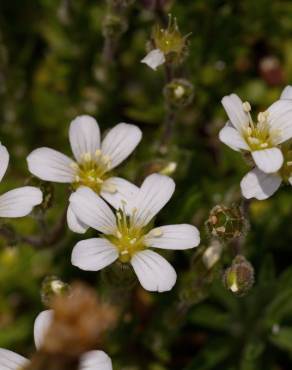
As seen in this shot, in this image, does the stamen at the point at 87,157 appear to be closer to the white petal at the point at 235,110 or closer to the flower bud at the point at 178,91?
the flower bud at the point at 178,91

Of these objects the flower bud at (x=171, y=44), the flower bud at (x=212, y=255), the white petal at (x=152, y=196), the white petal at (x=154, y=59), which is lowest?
the flower bud at (x=212, y=255)

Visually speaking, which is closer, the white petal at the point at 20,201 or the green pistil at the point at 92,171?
the white petal at the point at 20,201

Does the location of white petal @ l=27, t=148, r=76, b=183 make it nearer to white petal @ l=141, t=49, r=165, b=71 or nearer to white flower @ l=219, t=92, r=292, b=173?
white petal @ l=141, t=49, r=165, b=71

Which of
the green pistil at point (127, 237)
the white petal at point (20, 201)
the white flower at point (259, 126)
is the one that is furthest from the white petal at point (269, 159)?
the white petal at point (20, 201)

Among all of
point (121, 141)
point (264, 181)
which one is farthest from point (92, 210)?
point (264, 181)

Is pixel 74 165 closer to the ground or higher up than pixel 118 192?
higher up

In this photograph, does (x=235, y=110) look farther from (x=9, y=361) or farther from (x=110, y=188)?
(x=9, y=361)

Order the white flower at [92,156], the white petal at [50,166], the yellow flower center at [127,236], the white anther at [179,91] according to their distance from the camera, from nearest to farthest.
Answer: the yellow flower center at [127,236]
the white petal at [50,166]
the white flower at [92,156]
the white anther at [179,91]
